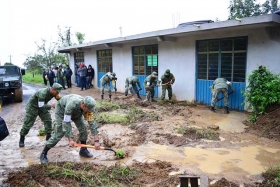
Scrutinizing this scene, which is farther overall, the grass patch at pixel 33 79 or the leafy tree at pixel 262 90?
the grass patch at pixel 33 79

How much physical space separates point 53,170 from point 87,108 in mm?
1124

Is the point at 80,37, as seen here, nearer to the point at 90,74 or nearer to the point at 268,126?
the point at 90,74

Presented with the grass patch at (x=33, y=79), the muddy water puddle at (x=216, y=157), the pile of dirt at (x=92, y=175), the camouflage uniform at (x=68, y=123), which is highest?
the camouflage uniform at (x=68, y=123)

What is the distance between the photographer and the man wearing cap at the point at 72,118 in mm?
4510

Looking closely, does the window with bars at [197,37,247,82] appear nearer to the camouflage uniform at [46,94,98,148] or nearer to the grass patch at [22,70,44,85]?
the camouflage uniform at [46,94,98,148]

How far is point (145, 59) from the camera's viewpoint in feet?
42.3

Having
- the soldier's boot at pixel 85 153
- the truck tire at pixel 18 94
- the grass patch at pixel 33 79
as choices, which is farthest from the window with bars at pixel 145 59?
the grass patch at pixel 33 79

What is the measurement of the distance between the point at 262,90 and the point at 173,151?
3.48 m

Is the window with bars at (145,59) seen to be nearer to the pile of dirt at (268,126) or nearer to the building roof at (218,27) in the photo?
the building roof at (218,27)

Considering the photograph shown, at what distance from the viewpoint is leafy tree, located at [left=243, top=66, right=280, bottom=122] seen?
6.97m

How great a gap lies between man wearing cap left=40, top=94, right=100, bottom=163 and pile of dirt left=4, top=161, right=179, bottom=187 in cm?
44

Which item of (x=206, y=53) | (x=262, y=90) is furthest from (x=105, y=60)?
(x=262, y=90)

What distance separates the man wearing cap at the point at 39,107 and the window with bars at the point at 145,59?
23.2 feet

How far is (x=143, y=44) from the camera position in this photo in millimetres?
12867
